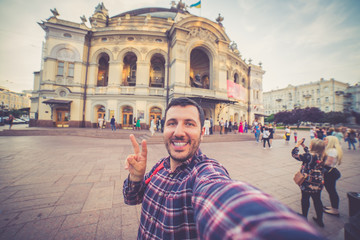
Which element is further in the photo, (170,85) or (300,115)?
(300,115)

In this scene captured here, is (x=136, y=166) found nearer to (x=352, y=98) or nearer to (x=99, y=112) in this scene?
(x=99, y=112)

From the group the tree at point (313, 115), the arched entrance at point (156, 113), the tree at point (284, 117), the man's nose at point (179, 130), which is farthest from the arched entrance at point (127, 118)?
the tree at point (313, 115)

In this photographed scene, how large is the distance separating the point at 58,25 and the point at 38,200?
2130 cm

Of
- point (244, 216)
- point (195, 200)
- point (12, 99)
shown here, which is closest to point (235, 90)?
point (195, 200)

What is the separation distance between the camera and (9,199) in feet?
8.91

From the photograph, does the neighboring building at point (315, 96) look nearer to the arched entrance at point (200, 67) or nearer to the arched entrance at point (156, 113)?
the arched entrance at point (200, 67)

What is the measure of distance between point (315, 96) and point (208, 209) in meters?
71.7

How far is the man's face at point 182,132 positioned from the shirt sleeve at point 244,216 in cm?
50

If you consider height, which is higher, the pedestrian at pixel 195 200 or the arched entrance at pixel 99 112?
the arched entrance at pixel 99 112

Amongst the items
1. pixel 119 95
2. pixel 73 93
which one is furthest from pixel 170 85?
pixel 73 93

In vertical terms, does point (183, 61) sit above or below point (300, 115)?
above

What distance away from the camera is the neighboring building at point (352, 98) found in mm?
49709

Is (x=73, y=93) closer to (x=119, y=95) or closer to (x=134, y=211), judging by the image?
(x=119, y=95)

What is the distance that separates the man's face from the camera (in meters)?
1.27
